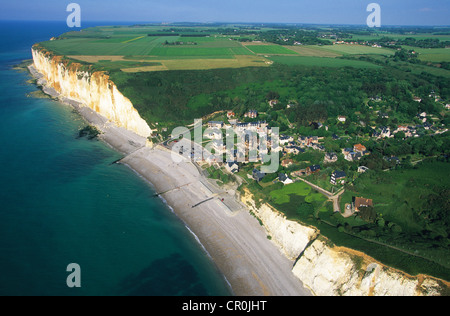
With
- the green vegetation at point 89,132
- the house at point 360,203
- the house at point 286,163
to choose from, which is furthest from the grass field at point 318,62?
the house at point 360,203

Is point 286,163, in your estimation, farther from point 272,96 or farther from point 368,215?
point 272,96

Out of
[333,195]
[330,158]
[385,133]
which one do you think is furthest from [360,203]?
[385,133]

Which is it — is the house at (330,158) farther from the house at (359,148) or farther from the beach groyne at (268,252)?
the beach groyne at (268,252)

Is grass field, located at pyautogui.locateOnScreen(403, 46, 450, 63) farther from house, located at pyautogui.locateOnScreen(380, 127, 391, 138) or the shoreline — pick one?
the shoreline

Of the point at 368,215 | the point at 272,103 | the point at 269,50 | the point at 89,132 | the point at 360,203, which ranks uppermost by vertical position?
the point at 269,50

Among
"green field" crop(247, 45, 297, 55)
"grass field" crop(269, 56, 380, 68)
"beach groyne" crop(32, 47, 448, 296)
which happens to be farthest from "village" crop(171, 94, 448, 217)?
"green field" crop(247, 45, 297, 55)
